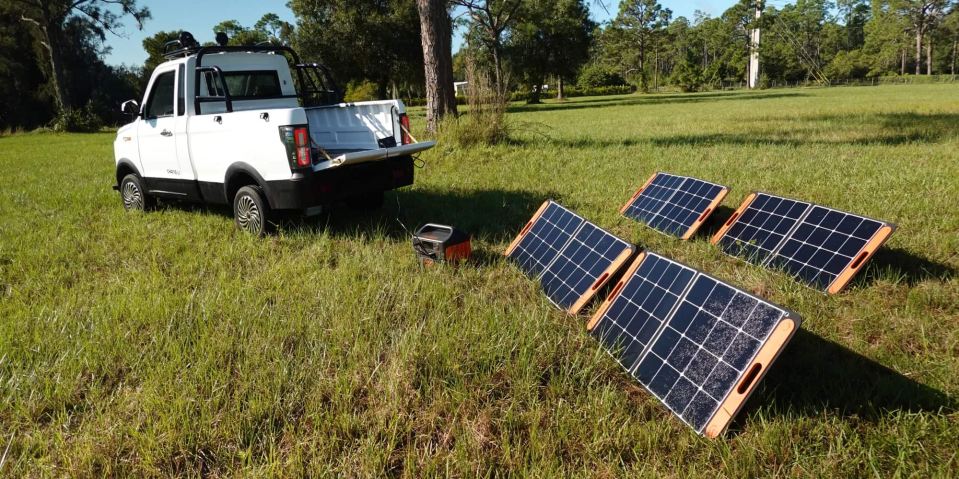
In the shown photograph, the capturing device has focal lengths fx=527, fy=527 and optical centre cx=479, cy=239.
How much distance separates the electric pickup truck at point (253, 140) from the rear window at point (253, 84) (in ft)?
0.04

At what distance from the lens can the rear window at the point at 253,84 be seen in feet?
22.0

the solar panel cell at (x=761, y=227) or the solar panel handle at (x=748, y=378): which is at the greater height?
the solar panel cell at (x=761, y=227)

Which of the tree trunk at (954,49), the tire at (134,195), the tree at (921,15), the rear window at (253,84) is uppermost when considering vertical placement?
the tree at (921,15)

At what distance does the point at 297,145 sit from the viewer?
5043 mm

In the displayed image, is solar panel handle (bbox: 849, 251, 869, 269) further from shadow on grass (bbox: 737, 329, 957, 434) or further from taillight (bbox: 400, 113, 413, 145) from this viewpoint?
taillight (bbox: 400, 113, 413, 145)

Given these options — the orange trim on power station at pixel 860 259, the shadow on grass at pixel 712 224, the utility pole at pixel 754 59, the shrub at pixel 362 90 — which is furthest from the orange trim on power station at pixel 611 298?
the utility pole at pixel 754 59

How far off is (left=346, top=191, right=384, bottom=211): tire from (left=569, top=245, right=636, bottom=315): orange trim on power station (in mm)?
3847

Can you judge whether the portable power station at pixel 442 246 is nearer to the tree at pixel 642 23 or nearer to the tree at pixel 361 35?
the tree at pixel 361 35

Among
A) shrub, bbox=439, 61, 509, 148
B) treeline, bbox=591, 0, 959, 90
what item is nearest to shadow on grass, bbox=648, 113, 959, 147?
shrub, bbox=439, 61, 509, 148

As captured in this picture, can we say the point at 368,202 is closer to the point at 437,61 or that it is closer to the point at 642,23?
the point at 437,61

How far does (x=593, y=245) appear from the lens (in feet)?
13.5

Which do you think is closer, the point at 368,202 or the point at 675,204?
the point at 675,204

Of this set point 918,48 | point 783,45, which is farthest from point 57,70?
point 918,48

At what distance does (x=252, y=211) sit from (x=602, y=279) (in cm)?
398
